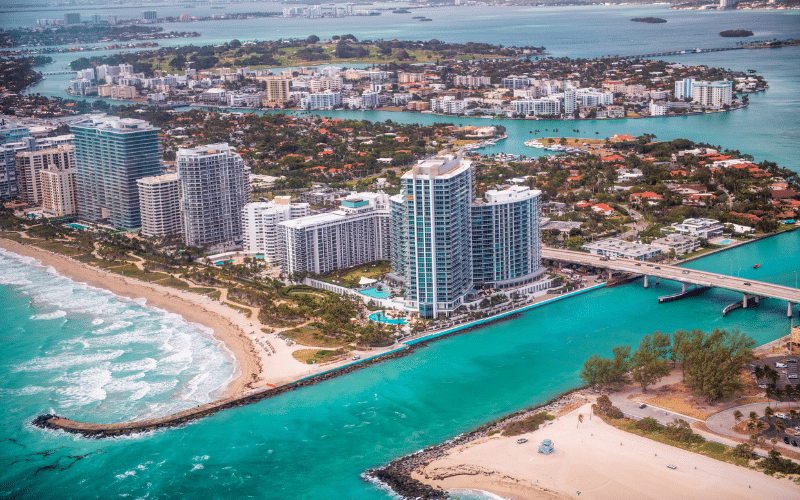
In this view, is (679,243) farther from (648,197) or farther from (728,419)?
(728,419)

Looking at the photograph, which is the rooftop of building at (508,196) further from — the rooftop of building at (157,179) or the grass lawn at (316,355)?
the rooftop of building at (157,179)

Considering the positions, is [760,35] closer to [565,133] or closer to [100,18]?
[565,133]

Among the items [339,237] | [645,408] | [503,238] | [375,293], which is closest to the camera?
[645,408]

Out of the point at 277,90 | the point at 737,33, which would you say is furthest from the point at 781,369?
the point at 737,33

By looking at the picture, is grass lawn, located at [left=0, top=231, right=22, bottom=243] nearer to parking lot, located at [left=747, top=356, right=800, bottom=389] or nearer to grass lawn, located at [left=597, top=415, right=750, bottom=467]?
grass lawn, located at [left=597, top=415, right=750, bottom=467]

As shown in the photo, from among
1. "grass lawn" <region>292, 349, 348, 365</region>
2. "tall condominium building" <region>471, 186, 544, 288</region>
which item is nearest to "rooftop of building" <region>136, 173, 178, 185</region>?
"grass lawn" <region>292, 349, 348, 365</region>

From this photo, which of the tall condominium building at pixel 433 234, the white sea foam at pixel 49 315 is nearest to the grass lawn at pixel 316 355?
the tall condominium building at pixel 433 234
